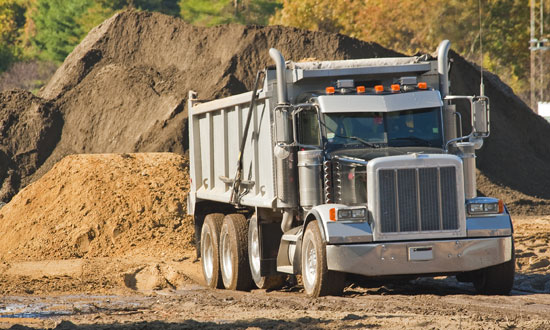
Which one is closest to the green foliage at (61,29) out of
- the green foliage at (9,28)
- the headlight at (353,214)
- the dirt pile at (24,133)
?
the green foliage at (9,28)

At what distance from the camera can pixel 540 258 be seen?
16.6 m

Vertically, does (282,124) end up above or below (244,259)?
above

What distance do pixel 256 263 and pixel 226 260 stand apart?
48.6 inches

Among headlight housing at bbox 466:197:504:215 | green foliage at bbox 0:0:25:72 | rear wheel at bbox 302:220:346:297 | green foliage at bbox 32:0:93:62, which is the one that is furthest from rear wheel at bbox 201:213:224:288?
green foliage at bbox 0:0:25:72

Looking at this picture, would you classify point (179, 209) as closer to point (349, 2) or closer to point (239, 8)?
point (349, 2)

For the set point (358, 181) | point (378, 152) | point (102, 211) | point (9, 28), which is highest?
point (9, 28)

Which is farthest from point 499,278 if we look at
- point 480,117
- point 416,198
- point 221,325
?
point 221,325

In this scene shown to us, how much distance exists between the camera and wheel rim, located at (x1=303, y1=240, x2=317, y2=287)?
39.9 feet

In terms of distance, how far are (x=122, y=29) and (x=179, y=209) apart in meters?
17.8

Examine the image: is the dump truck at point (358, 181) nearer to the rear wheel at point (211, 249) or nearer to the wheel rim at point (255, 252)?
the wheel rim at point (255, 252)

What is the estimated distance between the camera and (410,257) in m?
11.6

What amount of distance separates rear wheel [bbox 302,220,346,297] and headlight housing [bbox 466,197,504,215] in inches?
72.1

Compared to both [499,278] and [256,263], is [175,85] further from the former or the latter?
[499,278]

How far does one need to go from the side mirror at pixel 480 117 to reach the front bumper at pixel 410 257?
1.54 m
